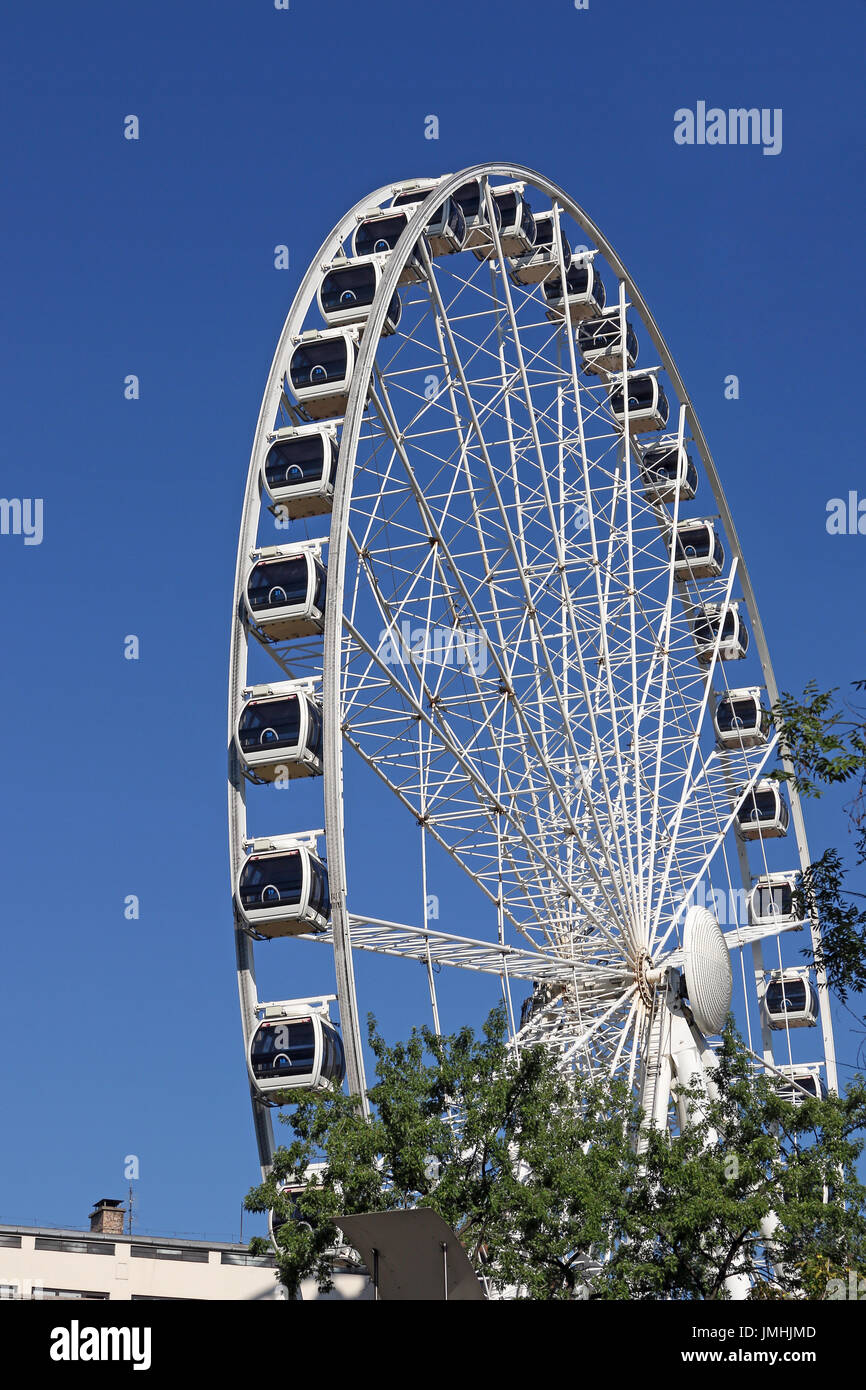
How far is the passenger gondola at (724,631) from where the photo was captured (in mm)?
45844

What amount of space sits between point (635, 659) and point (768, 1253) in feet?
45.1

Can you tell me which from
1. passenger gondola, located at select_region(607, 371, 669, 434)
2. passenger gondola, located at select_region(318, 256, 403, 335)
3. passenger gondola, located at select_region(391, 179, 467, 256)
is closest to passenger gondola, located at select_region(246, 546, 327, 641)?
passenger gondola, located at select_region(318, 256, 403, 335)

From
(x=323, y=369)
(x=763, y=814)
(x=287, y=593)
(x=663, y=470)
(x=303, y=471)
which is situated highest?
(x=663, y=470)

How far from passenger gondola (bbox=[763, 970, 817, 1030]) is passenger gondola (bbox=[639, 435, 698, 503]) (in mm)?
12240

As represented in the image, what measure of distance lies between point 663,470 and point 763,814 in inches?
351

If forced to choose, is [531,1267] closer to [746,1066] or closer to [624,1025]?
[746,1066]

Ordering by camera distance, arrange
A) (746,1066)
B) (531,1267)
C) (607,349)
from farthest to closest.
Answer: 1. (607,349)
2. (746,1066)
3. (531,1267)

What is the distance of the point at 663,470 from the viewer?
1775 inches

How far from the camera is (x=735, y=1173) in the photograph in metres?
27.4

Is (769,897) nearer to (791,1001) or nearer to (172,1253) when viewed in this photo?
(791,1001)

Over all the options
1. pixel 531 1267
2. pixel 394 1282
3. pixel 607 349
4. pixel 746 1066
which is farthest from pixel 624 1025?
pixel 394 1282

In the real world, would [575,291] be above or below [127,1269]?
above

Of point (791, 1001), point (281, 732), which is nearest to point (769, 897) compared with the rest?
point (791, 1001)

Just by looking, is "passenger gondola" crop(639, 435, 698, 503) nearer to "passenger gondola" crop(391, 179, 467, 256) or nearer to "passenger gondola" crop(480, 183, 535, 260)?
"passenger gondola" crop(480, 183, 535, 260)
